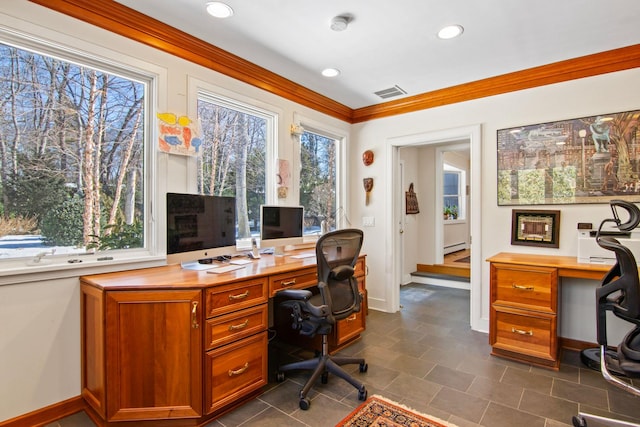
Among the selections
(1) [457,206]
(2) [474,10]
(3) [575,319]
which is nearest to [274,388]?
(3) [575,319]

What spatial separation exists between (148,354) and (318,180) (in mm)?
2685

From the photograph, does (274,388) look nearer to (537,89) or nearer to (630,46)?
(537,89)

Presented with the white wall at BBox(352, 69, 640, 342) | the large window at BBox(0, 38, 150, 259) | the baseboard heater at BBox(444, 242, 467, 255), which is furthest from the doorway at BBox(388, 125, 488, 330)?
the large window at BBox(0, 38, 150, 259)

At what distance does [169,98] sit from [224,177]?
771 millimetres

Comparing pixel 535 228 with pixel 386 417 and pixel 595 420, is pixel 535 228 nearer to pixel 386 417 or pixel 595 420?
pixel 595 420

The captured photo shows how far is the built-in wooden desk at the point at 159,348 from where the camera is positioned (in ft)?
6.00

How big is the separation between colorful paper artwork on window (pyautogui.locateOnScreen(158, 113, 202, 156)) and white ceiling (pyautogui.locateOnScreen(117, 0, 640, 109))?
26.2 inches

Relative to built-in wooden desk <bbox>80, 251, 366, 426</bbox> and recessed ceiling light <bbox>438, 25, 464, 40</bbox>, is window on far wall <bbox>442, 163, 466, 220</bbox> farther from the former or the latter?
built-in wooden desk <bbox>80, 251, 366, 426</bbox>

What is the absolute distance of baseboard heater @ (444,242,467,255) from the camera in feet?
22.0

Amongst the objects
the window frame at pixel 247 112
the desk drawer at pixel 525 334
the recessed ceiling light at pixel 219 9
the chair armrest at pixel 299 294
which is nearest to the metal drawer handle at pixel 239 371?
the chair armrest at pixel 299 294

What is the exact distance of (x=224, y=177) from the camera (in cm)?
294

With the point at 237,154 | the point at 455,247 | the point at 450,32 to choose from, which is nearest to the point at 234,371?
the point at 237,154

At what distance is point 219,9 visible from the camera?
2.18 m

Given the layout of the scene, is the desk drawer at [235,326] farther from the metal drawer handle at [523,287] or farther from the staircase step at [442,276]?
the staircase step at [442,276]
